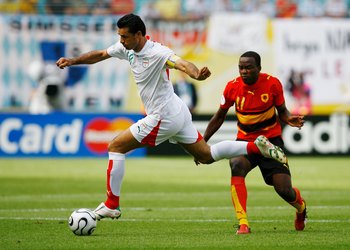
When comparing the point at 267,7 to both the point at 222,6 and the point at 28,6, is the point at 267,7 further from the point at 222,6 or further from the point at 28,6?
the point at 28,6

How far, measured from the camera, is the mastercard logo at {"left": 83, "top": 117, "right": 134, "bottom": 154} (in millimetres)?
25844

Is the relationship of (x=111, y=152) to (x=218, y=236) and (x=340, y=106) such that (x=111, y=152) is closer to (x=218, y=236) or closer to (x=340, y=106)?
(x=218, y=236)

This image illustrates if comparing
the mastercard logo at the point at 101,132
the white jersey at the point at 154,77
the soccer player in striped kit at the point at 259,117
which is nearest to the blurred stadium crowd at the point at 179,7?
the mastercard logo at the point at 101,132

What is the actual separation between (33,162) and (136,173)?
461 centimetres

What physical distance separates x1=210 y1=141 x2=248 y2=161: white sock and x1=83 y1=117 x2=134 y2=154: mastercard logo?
1528 cm

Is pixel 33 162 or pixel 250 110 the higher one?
pixel 250 110

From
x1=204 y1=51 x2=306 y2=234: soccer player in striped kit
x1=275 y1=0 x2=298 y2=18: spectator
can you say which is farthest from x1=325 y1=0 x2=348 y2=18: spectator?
x1=204 y1=51 x2=306 y2=234: soccer player in striped kit

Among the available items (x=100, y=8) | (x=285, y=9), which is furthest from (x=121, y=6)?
(x=285, y=9)

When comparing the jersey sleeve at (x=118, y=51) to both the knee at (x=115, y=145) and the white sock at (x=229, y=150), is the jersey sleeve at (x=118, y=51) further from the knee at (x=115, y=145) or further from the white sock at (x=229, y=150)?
the white sock at (x=229, y=150)

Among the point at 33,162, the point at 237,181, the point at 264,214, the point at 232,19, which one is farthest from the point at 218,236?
the point at 232,19

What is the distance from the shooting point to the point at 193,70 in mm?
9383

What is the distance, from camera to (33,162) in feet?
81.9

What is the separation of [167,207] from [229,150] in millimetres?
3428

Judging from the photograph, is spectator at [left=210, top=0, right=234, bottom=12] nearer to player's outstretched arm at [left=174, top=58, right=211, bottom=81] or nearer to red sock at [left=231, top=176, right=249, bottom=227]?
red sock at [left=231, top=176, right=249, bottom=227]
